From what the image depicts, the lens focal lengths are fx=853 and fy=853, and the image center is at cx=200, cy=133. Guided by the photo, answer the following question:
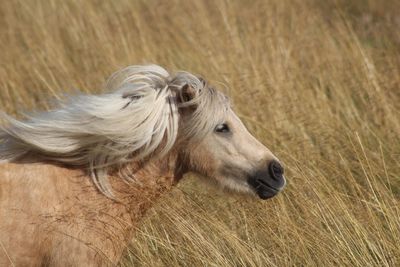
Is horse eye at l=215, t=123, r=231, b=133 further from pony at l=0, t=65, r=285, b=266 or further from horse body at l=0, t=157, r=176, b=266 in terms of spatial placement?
horse body at l=0, t=157, r=176, b=266

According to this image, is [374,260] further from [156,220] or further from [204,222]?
[156,220]

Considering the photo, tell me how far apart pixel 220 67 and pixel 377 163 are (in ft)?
6.22

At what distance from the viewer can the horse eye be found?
4.19 m

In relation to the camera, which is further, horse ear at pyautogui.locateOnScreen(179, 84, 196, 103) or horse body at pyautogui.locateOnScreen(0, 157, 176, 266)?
horse ear at pyautogui.locateOnScreen(179, 84, 196, 103)

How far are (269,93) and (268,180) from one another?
241 cm

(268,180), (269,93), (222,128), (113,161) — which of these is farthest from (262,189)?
(269,93)

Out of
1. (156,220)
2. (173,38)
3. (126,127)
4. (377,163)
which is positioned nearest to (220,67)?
(173,38)

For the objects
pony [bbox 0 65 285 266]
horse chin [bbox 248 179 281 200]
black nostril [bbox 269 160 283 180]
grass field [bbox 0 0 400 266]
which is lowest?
grass field [bbox 0 0 400 266]

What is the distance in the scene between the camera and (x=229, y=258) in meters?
4.41

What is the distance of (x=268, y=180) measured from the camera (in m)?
4.19

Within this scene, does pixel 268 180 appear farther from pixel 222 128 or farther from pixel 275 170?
pixel 222 128

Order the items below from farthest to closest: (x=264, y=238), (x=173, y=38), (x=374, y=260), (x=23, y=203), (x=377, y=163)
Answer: (x=173, y=38) < (x=377, y=163) < (x=264, y=238) < (x=374, y=260) < (x=23, y=203)

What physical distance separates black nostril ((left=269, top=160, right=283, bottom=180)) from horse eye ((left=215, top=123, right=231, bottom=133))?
0.27 metres

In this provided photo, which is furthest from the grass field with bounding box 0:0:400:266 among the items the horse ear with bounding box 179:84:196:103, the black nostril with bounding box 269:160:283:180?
the horse ear with bounding box 179:84:196:103
